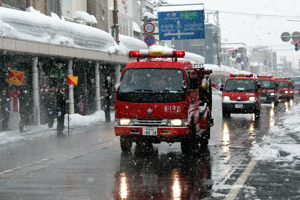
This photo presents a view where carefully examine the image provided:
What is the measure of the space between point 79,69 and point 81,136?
47.2ft

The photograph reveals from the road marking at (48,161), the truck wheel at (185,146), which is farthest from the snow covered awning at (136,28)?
the truck wheel at (185,146)

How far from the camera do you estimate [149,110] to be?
10883 millimetres

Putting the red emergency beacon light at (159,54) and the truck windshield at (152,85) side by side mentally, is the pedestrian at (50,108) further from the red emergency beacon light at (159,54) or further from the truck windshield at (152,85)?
the truck windshield at (152,85)

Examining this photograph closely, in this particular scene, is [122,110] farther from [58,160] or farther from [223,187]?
[223,187]

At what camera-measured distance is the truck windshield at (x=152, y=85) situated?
35.8ft

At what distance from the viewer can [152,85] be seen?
440 inches

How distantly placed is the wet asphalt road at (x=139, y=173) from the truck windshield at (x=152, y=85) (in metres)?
1.50

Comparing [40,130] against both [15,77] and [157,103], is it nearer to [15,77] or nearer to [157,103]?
[15,77]

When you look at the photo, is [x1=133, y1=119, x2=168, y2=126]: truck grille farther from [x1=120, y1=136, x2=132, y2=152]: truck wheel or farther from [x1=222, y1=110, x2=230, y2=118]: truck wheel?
[x1=222, y1=110, x2=230, y2=118]: truck wheel

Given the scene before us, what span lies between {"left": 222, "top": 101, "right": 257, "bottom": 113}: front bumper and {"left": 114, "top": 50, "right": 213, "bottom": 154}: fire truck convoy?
39.3 ft

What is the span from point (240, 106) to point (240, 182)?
1583cm

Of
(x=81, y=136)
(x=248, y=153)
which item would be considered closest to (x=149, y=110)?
(x=248, y=153)

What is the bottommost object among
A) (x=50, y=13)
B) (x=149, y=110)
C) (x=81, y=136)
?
(x=81, y=136)

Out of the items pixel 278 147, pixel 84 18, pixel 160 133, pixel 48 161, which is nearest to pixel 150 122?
pixel 160 133
